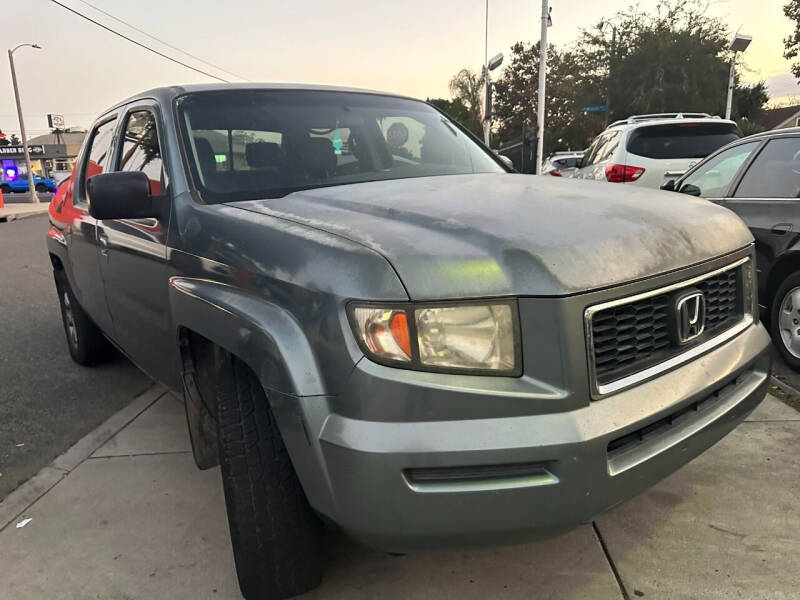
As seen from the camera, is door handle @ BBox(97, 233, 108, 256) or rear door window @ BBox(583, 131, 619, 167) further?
rear door window @ BBox(583, 131, 619, 167)

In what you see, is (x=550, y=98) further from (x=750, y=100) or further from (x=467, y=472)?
(x=467, y=472)

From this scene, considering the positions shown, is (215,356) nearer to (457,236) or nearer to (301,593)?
(301,593)

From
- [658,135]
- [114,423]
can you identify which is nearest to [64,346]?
[114,423]

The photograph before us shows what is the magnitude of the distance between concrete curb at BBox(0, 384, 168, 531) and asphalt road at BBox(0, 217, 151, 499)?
6cm

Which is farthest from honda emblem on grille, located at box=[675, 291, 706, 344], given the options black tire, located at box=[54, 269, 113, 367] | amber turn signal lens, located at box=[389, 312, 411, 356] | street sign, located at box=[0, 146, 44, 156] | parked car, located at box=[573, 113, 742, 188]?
street sign, located at box=[0, 146, 44, 156]

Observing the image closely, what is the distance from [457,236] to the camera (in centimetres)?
176

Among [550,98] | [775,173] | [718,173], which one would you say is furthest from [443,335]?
[550,98]

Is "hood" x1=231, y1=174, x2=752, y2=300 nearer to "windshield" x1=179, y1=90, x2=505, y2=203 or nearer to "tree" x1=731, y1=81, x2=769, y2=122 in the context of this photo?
"windshield" x1=179, y1=90, x2=505, y2=203

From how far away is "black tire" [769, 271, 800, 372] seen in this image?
13.0 feet

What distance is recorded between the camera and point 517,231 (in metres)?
1.78

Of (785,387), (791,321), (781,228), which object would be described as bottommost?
(785,387)

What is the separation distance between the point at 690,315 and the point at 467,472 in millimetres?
917

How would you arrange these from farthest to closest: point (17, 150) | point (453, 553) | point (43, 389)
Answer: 1. point (17, 150)
2. point (43, 389)
3. point (453, 553)

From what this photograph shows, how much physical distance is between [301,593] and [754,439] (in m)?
2.40
